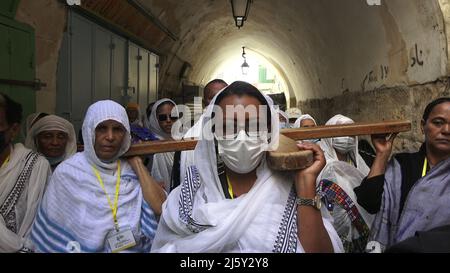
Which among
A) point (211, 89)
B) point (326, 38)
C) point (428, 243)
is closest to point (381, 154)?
point (428, 243)

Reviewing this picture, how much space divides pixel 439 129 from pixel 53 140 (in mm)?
2610

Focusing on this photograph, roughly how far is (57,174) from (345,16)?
18.2 feet

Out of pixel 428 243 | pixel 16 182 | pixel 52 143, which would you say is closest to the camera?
pixel 428 243

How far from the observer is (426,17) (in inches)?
158

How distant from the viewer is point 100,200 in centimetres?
226

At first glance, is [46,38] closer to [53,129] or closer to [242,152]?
[53,129]

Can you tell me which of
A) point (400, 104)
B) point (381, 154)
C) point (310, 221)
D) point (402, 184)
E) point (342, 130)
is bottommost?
point (310, 221)

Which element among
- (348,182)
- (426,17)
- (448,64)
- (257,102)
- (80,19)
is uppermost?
(80,19)

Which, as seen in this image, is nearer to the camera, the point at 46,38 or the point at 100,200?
the point at 100,200

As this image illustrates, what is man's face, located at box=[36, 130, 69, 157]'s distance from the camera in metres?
3.10

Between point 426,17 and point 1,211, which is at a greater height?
point 426,17

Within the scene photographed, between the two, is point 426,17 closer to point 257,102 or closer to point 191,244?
point 257,102

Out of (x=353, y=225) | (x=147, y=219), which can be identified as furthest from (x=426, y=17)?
(x=147, y=219)

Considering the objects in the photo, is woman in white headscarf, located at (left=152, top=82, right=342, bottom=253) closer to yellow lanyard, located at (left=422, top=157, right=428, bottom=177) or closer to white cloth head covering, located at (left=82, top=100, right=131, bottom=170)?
white cloth head covering, located at (left=82, top=100, right=131, bottom=170)
